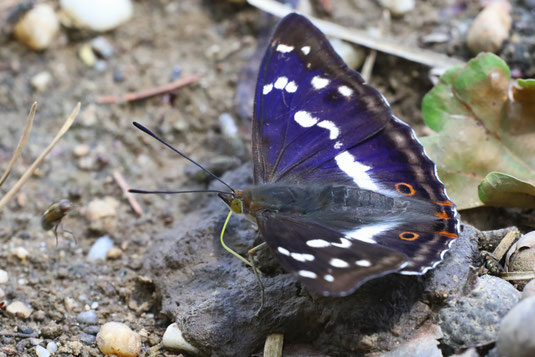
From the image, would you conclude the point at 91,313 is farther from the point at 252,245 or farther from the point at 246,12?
the point at 246,12

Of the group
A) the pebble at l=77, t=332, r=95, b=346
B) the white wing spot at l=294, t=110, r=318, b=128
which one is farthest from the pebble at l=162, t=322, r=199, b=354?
the white wing spot at l=294, t=110, r=318, b=128

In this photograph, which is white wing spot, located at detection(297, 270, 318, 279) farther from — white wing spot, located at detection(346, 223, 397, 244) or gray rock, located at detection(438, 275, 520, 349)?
gray rock, located at detection(438, 275, 520, 349)

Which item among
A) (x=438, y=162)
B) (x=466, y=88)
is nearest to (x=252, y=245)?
(x=438, y=162)

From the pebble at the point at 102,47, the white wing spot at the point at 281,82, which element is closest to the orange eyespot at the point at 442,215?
the white wing spot at the point at 281,82

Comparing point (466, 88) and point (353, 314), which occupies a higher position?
point (466, 88)

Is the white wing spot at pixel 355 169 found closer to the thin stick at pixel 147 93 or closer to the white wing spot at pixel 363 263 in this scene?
the white wing spot at pixel 363 263

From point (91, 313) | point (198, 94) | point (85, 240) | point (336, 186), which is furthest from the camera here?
point (198, 94)

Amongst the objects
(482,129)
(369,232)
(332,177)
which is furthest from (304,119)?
(482,129)
